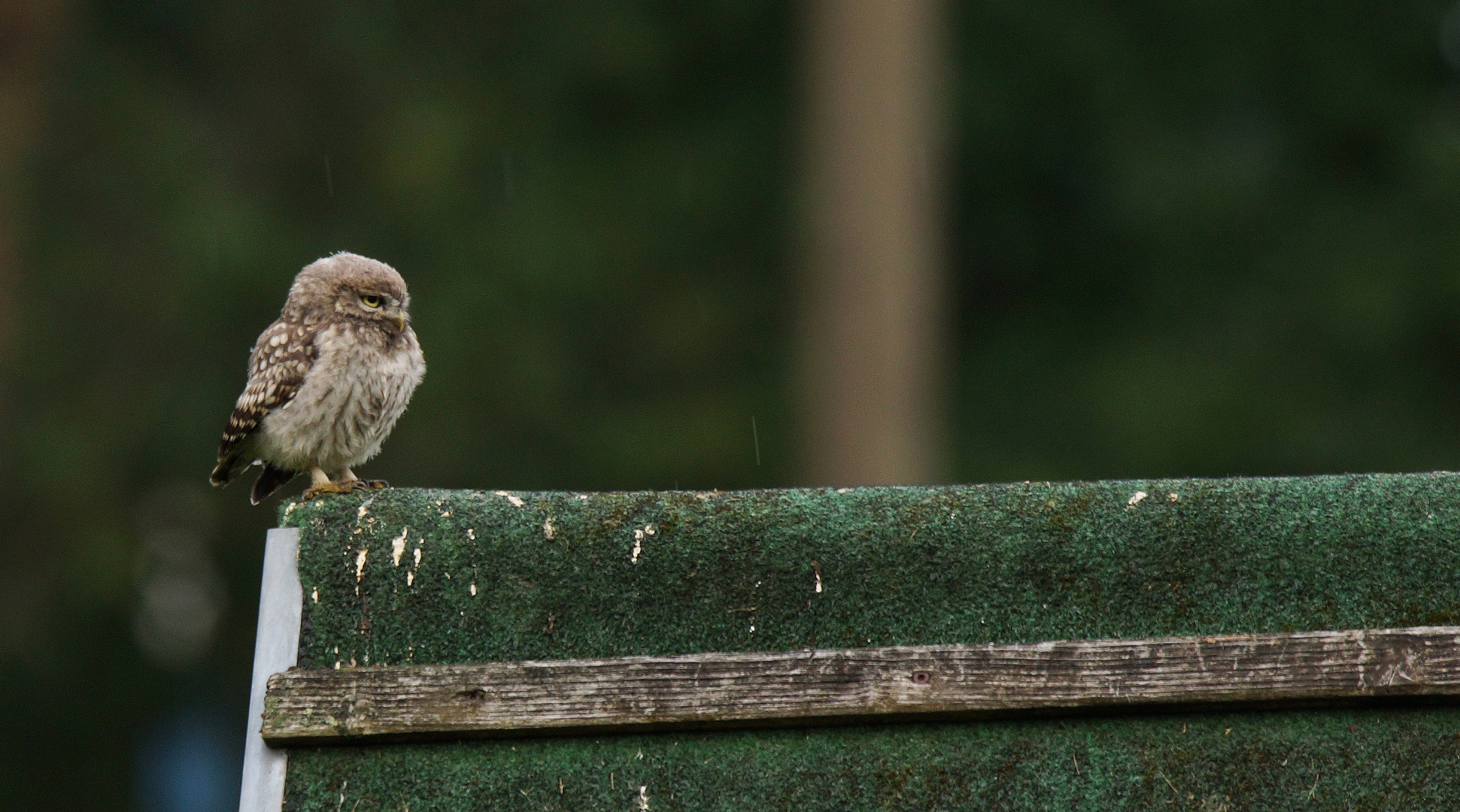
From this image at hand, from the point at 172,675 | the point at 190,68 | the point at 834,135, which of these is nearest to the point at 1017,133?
the point at 834,135

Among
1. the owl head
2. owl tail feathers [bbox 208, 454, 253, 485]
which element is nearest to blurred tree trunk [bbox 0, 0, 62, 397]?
owl tail feathers [bbox 208, 454, 253, 485]

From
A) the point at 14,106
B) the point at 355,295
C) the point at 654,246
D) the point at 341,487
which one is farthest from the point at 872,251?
the point at 341,487

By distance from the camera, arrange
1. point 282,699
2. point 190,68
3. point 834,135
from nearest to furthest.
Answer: point 282,699
point 834,135
point 190,68

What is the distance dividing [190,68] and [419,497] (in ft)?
33.8

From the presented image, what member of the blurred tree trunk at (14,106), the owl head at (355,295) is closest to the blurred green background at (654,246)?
the blurred tree trunk at (14,106)

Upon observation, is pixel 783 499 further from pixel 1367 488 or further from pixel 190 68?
→ pixel 190 68

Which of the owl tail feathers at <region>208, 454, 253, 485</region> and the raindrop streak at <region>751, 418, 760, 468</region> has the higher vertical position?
the raindrop streak at <region>751, 418, 760, 468</region>

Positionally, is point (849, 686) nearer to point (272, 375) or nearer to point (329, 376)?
point (329, 376)

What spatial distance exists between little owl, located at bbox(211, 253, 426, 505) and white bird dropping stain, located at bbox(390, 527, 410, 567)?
36.5 inches

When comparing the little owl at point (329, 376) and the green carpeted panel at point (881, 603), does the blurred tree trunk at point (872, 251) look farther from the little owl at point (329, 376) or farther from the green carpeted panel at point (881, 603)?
the green carpeted panel at point (881, 603)

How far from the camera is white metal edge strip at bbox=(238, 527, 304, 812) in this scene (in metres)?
2.83

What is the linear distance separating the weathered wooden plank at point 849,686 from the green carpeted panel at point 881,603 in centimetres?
6

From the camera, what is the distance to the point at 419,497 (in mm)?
3117

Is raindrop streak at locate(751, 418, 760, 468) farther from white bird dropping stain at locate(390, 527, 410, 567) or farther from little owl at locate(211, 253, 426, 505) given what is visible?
white bird dropping stain at locate(390, 527, 410, 567)
